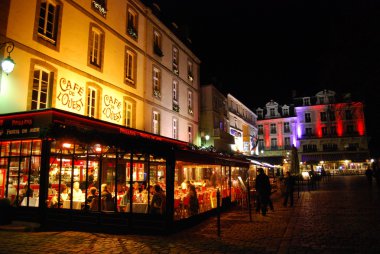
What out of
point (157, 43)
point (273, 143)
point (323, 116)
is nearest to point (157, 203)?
point (157, 43)

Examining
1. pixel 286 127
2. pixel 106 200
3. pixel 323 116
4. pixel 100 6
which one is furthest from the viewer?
pixel 286 127

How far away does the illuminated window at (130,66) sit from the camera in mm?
17094

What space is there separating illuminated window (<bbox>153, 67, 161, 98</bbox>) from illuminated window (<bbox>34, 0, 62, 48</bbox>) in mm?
7748

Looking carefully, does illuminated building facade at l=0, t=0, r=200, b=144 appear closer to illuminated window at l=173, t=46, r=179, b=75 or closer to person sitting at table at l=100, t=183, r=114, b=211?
illuminated window at l=173, t=46, r=179, b=75

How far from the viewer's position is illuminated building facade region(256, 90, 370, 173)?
55531mm

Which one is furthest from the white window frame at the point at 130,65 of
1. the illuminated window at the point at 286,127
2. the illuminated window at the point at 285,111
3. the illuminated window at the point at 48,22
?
the illuminated window at the point at 285,111

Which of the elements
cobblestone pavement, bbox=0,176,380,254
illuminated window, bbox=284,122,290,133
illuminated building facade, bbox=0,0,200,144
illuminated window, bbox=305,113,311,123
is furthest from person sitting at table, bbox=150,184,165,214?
illuminated window, bbox=284,122,290,133

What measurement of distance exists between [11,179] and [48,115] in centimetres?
268

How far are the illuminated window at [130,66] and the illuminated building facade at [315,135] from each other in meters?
41.4

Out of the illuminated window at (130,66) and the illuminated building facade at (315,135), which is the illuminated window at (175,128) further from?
the illuminated building facade at (315,135)

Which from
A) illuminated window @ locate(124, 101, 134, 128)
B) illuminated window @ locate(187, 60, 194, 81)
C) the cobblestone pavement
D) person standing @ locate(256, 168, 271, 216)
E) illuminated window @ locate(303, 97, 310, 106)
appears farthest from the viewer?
illuminated window @ locate(303, 97, 310, 106)

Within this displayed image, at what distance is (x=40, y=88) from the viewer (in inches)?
463

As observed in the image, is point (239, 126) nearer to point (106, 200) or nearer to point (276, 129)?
point (276, 129)

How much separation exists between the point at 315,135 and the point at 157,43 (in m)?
46.7
